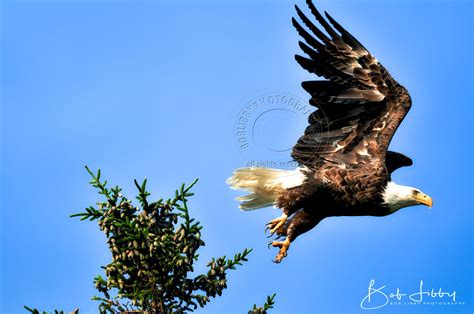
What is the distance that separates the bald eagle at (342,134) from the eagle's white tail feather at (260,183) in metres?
0.03

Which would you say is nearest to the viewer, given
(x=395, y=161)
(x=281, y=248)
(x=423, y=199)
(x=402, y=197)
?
(x=281, y=248)

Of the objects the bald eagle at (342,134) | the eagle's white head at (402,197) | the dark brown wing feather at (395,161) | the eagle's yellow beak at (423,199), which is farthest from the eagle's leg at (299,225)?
the dark brown wing feather at (395,161)

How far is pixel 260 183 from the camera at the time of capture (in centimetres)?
932

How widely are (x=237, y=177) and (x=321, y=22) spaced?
2087 millimetres

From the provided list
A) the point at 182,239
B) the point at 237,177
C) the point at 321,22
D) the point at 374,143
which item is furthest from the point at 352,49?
the point at 182,239

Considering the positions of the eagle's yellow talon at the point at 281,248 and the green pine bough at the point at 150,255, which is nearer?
the green pine bough at the point at 150,255

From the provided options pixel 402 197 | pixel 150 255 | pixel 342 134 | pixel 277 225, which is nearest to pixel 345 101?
pixel 342 134

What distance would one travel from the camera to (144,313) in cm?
574

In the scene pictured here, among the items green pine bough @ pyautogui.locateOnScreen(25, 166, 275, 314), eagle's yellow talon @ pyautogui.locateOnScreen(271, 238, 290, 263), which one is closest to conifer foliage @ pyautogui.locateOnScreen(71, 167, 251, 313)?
green pine bough @ pyautogui.locateOnScreen(25, 166, 275, 314)

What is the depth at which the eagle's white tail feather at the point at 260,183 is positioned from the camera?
361 inches

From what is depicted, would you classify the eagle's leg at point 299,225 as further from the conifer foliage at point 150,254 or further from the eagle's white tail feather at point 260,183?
the conifer foliage at point 150,254

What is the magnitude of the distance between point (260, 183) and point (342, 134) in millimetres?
1133

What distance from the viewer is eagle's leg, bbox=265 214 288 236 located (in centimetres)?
888

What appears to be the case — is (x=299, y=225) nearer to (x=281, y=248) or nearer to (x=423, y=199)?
(x=281, y=248)
